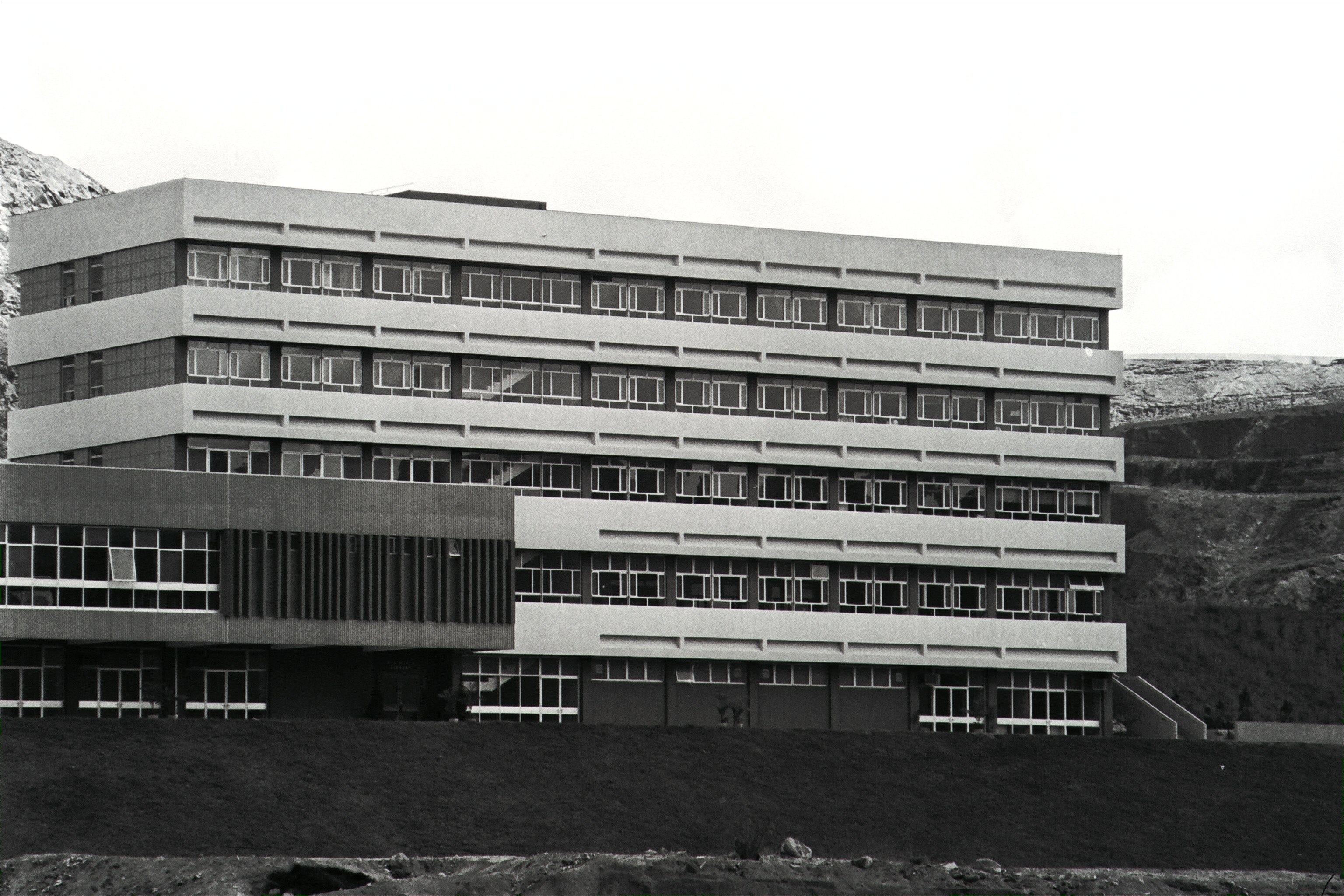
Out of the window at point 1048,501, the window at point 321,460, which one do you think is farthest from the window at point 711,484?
the window at point 321,460

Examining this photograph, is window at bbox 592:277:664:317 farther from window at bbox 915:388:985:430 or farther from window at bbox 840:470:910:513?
window at bbox 915:388:985:430

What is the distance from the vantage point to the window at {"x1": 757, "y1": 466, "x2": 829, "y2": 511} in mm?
88250

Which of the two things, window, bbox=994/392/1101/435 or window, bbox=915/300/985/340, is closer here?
window, bbox=915/300/985/340

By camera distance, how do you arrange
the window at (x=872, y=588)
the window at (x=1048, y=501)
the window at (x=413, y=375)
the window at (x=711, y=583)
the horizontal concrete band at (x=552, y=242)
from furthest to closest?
the window at (x=1048, y=501) → the window at (x=872, y=588) → the window at (x=711, y=583) → the window at (x=413, y=375) → the horizontal concrete band at (x=552, y=242)

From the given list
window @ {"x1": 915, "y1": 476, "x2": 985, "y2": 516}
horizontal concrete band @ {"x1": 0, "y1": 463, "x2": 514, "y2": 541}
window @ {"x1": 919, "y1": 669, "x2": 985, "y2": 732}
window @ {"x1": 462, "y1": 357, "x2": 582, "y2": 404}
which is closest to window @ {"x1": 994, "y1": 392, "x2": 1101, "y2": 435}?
window @ {"x1": 915, "y1": 476, "x2": 985, "y2": 516}

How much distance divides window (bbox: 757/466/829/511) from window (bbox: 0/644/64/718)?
92.4 feet

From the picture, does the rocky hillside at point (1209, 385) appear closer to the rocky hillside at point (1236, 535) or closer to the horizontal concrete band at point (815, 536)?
the rocky hillside at point (1236, 535)

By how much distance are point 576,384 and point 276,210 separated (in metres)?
12.9

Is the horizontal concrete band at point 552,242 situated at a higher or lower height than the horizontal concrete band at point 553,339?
higher

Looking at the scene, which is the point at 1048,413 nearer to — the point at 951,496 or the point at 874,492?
the point at 951,496

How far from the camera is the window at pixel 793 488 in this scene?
88.2m

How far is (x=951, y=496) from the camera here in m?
90.8

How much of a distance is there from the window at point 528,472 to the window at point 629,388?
2.76 meters

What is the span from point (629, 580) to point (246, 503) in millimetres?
16833
